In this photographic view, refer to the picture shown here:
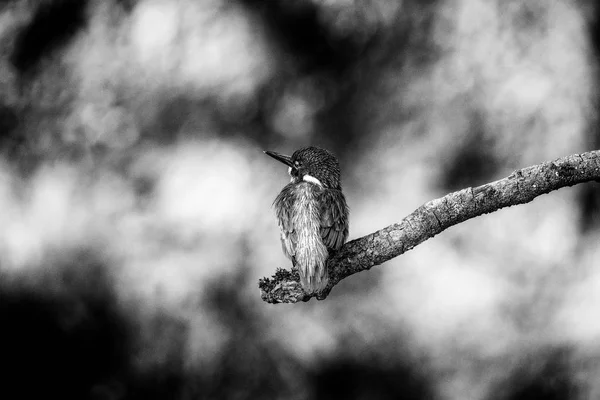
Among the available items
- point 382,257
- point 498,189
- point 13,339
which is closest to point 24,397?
point 13,339

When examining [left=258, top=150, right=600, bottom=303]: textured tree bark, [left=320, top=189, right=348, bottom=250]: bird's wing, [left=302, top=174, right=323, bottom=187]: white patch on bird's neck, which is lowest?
[left=258, top=150, right=600, bottom=303]: textured tree bark

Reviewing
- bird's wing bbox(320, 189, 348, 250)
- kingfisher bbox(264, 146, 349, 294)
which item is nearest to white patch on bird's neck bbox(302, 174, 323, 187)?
kingfisher bbox(264, 146, 349, 294)

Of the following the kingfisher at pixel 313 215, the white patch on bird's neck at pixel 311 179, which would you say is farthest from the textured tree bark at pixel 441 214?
the white patch on bird's neck at pixel 311 179

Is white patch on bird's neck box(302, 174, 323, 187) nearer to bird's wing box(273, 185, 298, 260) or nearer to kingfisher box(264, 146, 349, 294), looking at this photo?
kingfisher box(264, 146, 349, 294)

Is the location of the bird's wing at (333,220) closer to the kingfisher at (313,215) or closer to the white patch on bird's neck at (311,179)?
the kingfisher at (313,215)

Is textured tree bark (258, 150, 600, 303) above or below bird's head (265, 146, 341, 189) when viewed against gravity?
below

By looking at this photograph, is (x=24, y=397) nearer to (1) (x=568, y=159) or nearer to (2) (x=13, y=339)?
(2) (x=13, y=339)

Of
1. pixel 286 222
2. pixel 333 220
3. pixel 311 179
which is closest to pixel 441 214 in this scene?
pixel 333 220

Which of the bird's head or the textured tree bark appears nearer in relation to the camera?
the textured tree bark

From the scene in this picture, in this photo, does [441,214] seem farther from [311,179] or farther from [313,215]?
[311,179]
